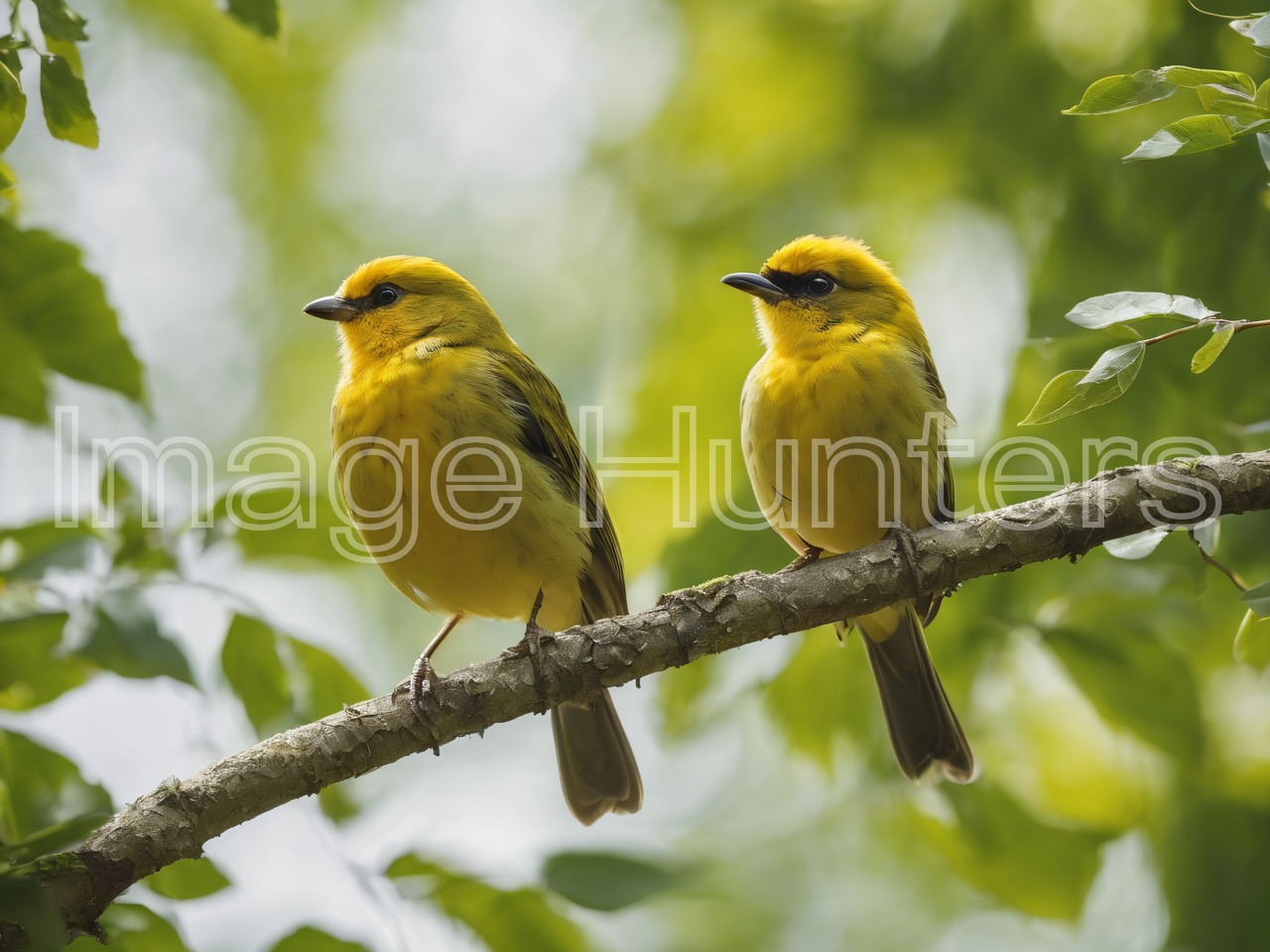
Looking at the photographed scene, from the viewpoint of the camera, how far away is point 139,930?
260 cm

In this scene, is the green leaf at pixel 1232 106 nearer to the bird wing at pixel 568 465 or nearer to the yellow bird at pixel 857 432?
the yellow bird at pixel 857 432

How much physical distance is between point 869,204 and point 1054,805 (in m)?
3.51

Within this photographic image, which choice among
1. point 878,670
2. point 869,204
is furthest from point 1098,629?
point 869,204

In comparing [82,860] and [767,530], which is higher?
[82,860]

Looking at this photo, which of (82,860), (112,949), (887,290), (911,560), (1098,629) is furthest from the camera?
(887,290)

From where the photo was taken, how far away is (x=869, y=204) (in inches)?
229


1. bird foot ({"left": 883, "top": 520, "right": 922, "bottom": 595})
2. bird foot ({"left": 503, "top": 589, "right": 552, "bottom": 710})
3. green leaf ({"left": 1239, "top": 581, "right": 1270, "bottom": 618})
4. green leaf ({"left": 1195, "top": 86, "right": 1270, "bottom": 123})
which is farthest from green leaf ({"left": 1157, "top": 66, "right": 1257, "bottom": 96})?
bird foot ({"left": 503, "top": 589, "right": 552, "bottom": 710})

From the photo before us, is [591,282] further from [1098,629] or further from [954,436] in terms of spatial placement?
[1098,629]

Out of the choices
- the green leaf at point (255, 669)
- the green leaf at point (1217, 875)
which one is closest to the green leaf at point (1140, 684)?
the green leaf at point (1217, 875)

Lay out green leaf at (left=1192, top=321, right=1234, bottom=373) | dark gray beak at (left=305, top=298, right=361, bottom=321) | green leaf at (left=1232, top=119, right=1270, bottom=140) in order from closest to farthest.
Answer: green leaf at (left=1232, top=119, right=1270, bottom=140)
green leaf at (left=1192, top=321, right=1234, bottom=373)
dark gray beak at (left=305, top=298, right=361, bottom=321)

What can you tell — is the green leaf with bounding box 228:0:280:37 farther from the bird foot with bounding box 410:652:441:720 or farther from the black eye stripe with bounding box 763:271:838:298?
the black eye stripe with bounding box 763:271:838:298

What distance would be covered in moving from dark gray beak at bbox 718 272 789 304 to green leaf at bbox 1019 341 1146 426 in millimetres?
2049

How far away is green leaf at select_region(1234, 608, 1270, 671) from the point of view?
2.35m

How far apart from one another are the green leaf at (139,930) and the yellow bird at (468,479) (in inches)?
37.2
